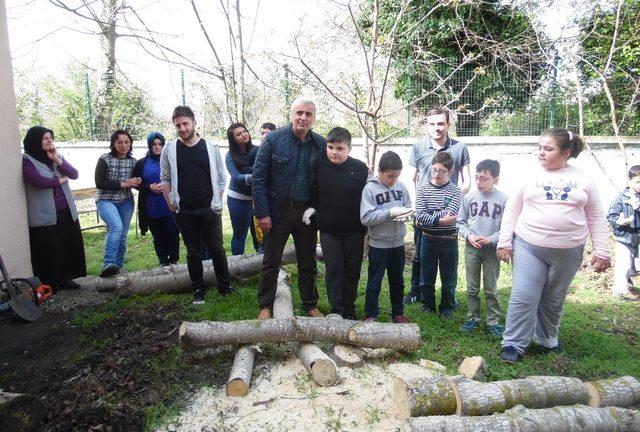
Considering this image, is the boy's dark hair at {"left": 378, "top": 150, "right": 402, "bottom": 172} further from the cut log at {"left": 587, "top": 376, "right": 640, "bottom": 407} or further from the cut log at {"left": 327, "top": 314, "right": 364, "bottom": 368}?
the cut log at {"left": 587, "top": 376, "right": 640, "bottom": 407}

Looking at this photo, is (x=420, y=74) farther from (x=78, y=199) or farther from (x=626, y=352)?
(x=78, y=199)

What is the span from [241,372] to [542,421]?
1.90 m

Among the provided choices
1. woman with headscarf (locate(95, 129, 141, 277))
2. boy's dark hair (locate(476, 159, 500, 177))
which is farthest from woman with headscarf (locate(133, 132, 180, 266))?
boy's dark hair (locate(476, 159, 500, 177))

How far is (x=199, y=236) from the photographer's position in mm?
4594

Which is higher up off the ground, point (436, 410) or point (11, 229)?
point (11, 229)

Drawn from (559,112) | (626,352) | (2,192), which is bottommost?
(626,352)

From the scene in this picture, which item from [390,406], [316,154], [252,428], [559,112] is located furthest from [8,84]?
[559,112]

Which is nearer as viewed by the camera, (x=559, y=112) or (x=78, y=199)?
(x=559, y=112)

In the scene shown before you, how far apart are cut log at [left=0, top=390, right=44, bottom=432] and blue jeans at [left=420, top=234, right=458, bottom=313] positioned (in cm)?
333

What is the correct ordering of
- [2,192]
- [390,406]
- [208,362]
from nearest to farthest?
[390,406] → [208,362] → [2,192]

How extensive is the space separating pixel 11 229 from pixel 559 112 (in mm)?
9916

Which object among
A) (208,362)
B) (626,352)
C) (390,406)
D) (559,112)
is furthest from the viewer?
(559,112)

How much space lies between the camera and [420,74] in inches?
375

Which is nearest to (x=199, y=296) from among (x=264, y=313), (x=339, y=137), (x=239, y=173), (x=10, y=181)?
(x=264, y=313)
